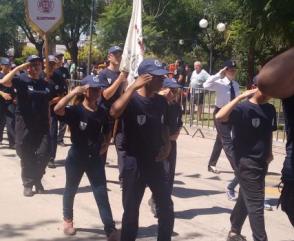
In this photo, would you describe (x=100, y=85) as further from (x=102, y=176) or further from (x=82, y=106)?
(x=102, y=176)

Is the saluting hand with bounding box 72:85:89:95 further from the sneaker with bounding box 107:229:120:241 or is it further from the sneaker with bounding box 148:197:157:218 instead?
the sneaker with bounding box 148:197:157:218

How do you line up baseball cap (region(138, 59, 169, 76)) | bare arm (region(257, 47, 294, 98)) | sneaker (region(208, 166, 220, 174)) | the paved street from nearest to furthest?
bare arm (region(257, 47, 294, 98)) < baseball cap (region(138, 59, 169, 76)) < the paved street < sneaker (region(208, 166, 220, 174))

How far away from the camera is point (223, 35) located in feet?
160

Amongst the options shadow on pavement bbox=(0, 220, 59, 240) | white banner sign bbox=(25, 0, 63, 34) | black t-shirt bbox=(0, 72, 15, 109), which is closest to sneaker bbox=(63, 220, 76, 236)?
shadow on pavement bbox=(0, 220, 59, 240)

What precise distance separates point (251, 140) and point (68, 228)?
2.11 meters

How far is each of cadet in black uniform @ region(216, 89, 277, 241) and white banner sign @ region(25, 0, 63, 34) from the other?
345cm

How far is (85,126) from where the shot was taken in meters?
5.94

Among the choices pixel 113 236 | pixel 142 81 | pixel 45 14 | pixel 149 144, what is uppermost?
pixel 45 14

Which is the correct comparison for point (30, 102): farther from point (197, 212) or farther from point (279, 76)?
point (279, 76)

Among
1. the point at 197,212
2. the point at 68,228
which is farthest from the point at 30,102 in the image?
the point at 197,212

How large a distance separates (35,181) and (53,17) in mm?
2254

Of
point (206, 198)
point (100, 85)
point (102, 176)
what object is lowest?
point (206, 198)

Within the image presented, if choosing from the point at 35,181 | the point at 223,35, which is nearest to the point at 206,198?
the point at 35,181

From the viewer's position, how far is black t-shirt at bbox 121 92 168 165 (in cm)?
483
